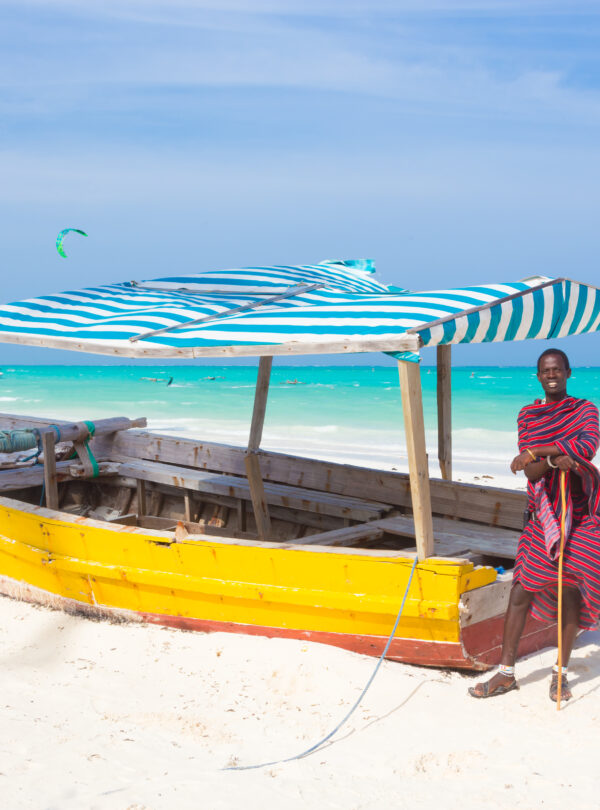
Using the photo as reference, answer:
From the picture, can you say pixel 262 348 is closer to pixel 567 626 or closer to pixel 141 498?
pixel 567 626

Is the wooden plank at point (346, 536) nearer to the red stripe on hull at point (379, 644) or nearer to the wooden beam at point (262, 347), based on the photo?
the red stripe on hull at point (379, 644)

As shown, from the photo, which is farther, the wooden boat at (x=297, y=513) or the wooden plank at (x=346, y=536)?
the wooden plank at (x=346, y=536)

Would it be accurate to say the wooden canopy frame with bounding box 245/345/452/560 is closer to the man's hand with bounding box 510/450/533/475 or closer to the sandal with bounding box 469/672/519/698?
the man's hand with bounding box 510/450/533/475

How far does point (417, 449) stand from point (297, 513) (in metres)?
2.63

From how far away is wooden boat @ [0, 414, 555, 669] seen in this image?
13.4ft

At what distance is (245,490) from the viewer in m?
6.50

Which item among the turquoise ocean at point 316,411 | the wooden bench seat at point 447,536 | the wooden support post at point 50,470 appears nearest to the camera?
the wooden bench seat at point 447,536

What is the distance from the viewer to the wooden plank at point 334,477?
5.59 meters

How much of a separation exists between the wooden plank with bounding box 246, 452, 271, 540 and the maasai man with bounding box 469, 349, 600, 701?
2.54 meters

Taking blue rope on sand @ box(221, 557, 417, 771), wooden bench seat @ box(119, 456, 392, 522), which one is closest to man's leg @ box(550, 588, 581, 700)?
blue rope on sand @ box(221, 557, 417, 771)

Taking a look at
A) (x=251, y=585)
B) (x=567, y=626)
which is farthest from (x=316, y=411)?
(x=567, y=626)

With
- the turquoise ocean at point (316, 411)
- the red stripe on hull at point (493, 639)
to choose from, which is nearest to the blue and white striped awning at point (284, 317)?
the red stripe on hull at point (493, 639)

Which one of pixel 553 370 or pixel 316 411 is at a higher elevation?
pixel 553 370

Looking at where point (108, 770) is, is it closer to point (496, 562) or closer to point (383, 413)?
point (496, 562)
